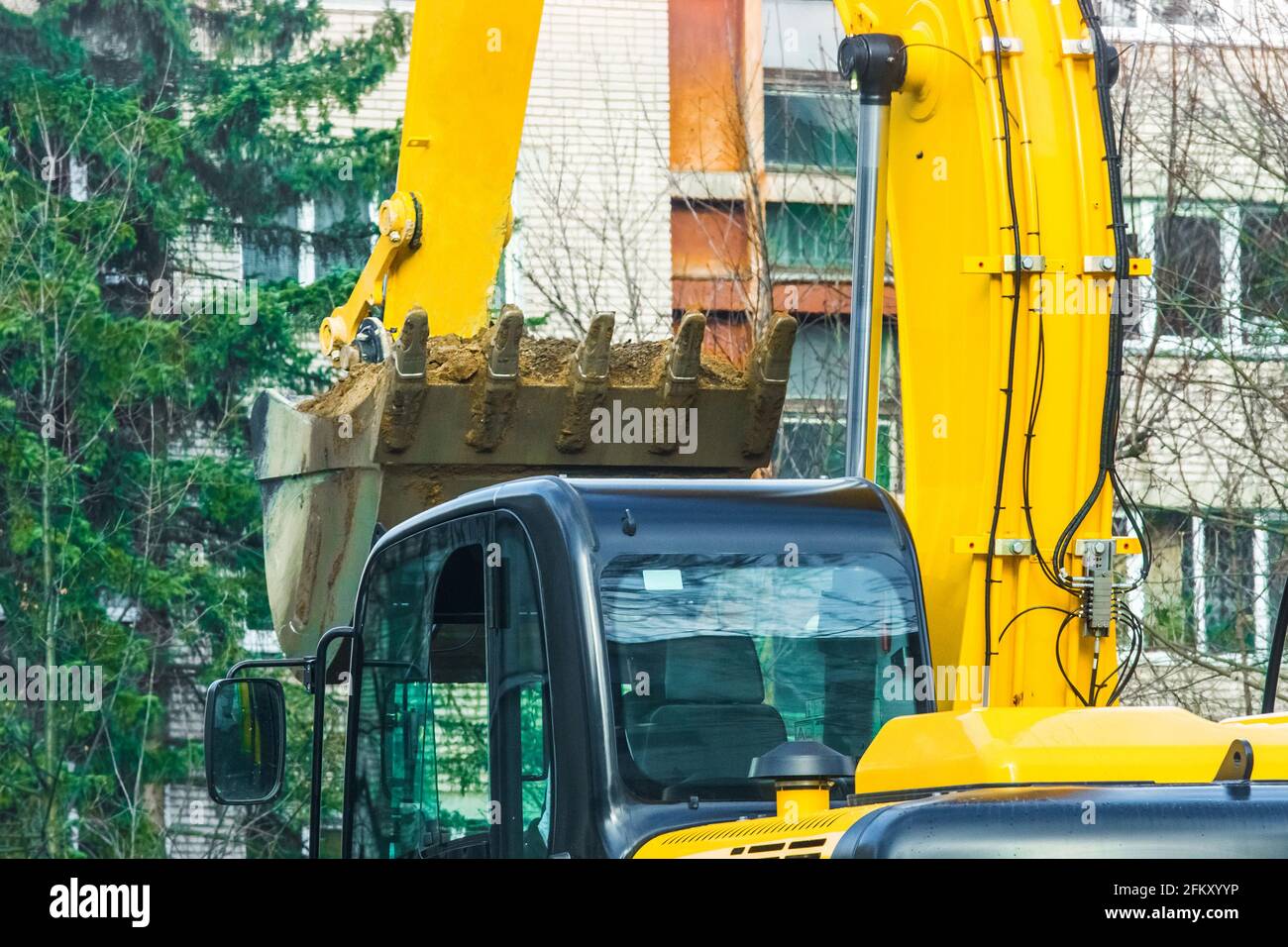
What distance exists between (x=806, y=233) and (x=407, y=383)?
40.8 ft

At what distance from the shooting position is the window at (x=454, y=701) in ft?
13.7

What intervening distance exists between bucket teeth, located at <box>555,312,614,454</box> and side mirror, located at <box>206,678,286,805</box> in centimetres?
220

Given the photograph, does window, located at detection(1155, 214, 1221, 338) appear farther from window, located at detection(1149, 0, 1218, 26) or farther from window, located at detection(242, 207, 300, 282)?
window, located at detection(242, 207, 300, 282)

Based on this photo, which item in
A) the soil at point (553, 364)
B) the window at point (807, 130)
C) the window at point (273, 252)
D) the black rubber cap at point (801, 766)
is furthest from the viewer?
the window at point (273, 252)

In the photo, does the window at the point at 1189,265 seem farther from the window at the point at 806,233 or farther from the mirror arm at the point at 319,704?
the mirror arm at the point at 319,704

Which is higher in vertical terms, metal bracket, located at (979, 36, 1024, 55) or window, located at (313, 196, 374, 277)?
window, located at (313, 196, 374, 277)

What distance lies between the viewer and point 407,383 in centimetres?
683

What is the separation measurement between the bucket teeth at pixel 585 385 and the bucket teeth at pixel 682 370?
220 mm

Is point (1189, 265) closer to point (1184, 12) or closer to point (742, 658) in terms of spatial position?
point (1184, 12)

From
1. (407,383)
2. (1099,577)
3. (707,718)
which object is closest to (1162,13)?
(407,383)

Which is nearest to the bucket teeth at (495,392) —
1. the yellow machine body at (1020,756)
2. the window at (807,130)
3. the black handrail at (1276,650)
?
the black handrail at (1276,650)

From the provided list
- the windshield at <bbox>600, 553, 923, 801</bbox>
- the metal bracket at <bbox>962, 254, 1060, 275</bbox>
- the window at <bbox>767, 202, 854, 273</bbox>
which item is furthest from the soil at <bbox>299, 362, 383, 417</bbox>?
the window at <bbox>767, 202, 854, 273</bbox>

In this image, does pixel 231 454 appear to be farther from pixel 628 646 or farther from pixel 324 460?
pixel 628 646

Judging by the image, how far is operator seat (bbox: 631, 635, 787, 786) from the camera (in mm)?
4094
